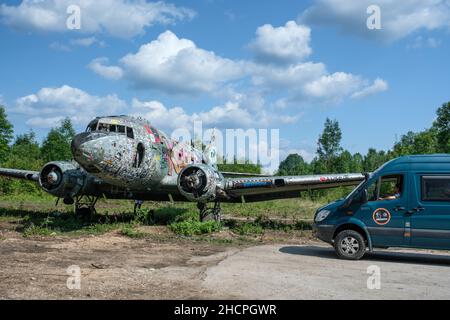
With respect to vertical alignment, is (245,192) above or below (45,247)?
above

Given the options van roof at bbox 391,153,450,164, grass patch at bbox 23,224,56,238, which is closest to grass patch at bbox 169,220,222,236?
grass patch at bbox 23,224,56,238

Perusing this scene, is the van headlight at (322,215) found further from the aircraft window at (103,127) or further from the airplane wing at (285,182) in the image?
the aircraft window at (103,127)

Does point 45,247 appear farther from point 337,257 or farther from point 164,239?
point 337,257

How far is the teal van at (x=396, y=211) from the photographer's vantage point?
383 inches

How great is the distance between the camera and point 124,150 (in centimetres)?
1430

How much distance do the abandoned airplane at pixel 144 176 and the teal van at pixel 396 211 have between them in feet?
18.0

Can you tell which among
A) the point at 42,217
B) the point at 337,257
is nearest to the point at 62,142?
the point at 42,217

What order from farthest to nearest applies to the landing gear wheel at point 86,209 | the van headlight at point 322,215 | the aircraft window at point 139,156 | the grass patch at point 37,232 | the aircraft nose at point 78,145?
1. the landing gear wheel at point 86,209
2. the aircraft window at point 139,156
3. the grass patch at point 37,232
4. the aircraft nose at point 78,145
5. the van headlight at point 322,215

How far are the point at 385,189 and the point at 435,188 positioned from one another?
42.8 inches

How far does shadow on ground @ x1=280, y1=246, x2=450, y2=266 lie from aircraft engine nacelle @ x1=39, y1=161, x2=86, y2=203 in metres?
8.85

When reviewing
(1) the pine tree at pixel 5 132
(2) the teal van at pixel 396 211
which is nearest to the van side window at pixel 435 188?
(2) the teal van at pixel 396 211
